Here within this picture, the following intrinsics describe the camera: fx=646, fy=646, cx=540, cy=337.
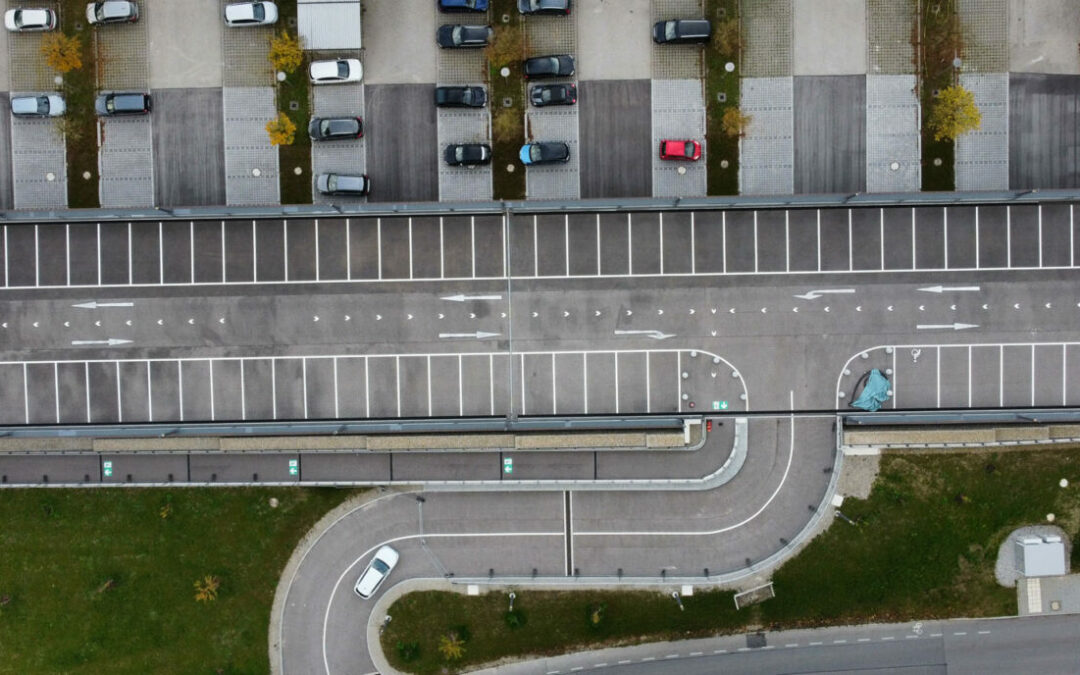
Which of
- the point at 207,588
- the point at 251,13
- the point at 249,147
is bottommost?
the point at 207,588

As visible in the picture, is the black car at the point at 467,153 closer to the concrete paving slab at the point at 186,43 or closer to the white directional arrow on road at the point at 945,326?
the concrete paving slab at the point at 186,43

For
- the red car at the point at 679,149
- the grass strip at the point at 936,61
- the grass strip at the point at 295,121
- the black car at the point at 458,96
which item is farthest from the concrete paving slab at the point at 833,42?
the grass strip at the point at 295,121

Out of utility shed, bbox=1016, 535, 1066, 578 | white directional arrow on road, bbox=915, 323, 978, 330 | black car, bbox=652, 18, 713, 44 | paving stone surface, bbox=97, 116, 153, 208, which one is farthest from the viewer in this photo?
paving stone surface, bbox=97, 116, 153, 208

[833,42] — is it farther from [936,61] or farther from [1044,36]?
[1044,36]

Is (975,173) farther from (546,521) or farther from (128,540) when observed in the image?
(128,540)

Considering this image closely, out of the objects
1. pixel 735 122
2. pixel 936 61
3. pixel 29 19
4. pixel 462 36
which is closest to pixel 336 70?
pixel 462 36

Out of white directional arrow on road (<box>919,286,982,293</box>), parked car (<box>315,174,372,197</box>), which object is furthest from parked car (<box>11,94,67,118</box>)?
white directional arrow on road (<box>919,286,982,293</box>)

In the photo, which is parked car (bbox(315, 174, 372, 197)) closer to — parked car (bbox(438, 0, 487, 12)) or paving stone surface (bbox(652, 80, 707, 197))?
parked car (bbox(438, 0, 487, 12))
